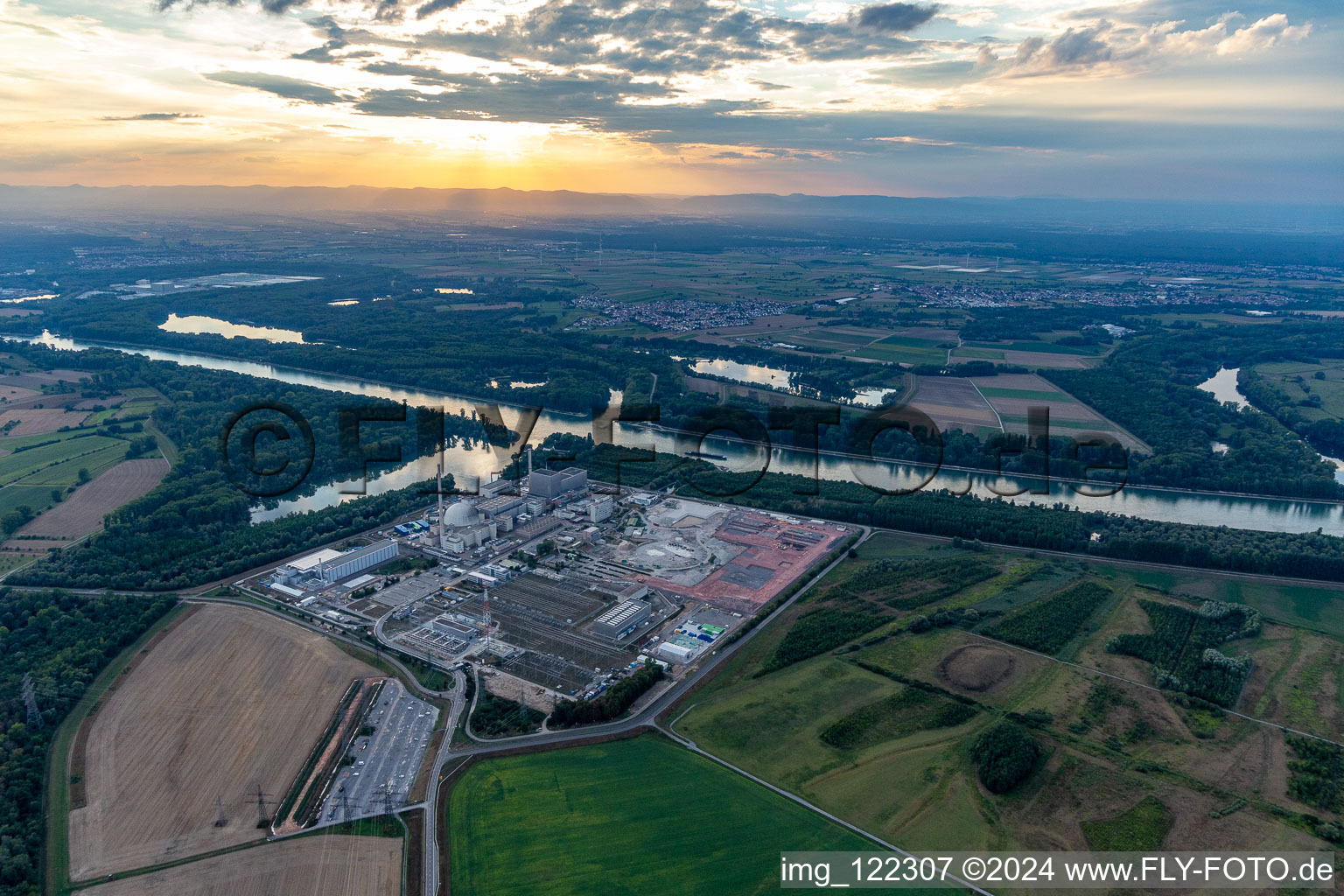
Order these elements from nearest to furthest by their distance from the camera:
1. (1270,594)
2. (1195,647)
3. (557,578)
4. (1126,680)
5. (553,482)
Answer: (1126,680), (1195,647), (1270,594), (557,578), (553,482)

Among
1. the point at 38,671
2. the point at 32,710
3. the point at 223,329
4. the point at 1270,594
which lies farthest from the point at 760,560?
the point at 223,329

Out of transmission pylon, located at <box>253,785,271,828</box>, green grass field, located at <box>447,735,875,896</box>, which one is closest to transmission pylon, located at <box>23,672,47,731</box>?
transmission pylon, located at <box>253,785,271,828</box>

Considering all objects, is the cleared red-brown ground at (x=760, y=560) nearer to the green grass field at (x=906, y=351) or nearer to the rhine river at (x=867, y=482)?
the rhine river at (x=867, y=482)

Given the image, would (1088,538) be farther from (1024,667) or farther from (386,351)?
(386,351)

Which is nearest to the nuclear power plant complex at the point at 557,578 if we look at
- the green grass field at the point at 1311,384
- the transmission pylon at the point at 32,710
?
the transmission pylon at the point at 32,710

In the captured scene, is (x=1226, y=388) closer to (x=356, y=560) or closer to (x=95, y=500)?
(x=356, y=560)

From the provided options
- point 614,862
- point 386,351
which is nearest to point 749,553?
point 614,862
